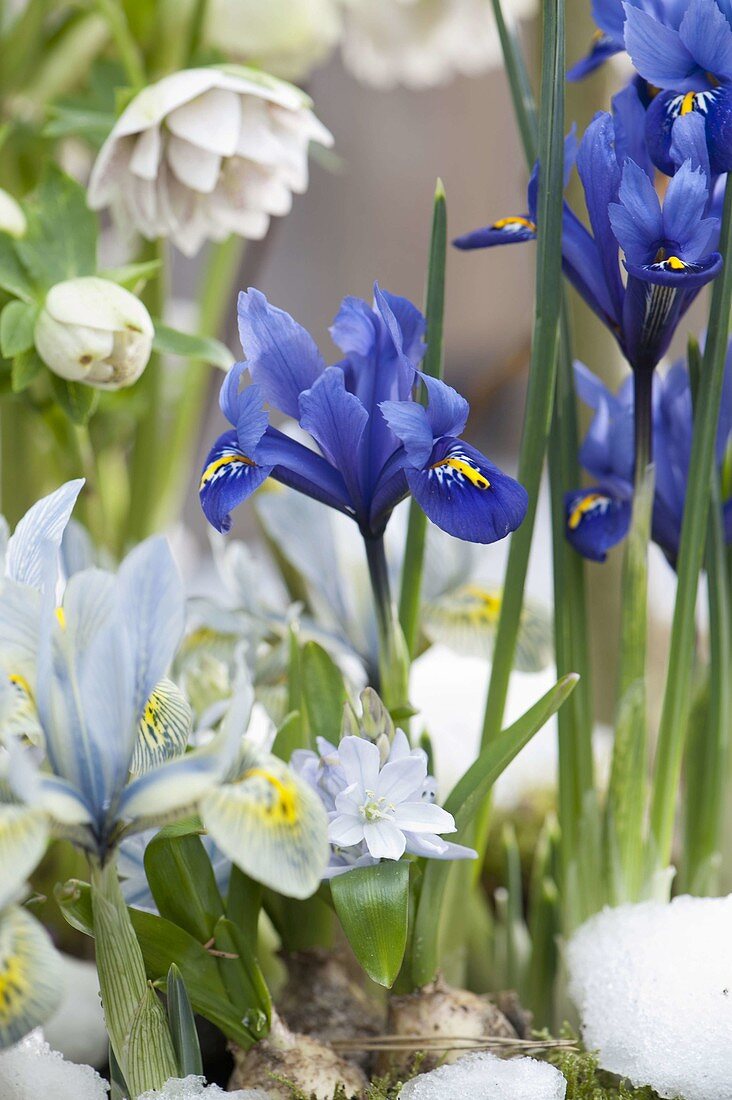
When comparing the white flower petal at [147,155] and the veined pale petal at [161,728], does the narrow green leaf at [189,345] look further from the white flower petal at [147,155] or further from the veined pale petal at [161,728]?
the veined pale petal at [161,728]

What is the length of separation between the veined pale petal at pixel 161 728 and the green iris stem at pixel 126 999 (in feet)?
0.12

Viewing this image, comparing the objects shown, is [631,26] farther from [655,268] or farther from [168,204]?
[168,204]

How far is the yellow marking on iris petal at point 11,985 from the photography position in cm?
28

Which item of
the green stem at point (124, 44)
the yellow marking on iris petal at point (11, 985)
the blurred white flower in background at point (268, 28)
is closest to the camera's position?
the yellow marking on iris petal at point (11, 985)

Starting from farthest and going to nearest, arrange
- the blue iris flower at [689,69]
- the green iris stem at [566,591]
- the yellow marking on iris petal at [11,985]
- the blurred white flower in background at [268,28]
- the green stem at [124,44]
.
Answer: the blurred white flower in background at [268,28]
the green stem at [124,44]
the green iris stem at [566,591]
the blue iris flower at [689,69]
the yellow marking on iris petal at [11,985]

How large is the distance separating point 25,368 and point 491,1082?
0.38 m

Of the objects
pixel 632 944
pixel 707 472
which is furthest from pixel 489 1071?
pixel 707 472

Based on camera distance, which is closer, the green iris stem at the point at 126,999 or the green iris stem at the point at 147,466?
the green iris stem at the point at 126,999

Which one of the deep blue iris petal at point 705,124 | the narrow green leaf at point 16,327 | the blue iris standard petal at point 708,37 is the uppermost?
the blue iris standard petal at point 708,37

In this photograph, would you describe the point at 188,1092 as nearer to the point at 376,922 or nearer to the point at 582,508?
the point at 376,922

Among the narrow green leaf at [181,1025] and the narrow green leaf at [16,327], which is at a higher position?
the narrow green leaf at [16,327]

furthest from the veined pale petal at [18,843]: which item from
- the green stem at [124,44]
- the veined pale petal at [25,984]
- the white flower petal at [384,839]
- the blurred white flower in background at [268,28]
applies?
the blurred white flower in background at [268,28]

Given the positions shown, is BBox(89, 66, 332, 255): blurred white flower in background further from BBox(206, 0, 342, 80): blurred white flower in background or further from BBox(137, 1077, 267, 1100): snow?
BBox(137, 1077, 267, 1100): snow

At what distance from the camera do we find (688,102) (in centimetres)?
39
